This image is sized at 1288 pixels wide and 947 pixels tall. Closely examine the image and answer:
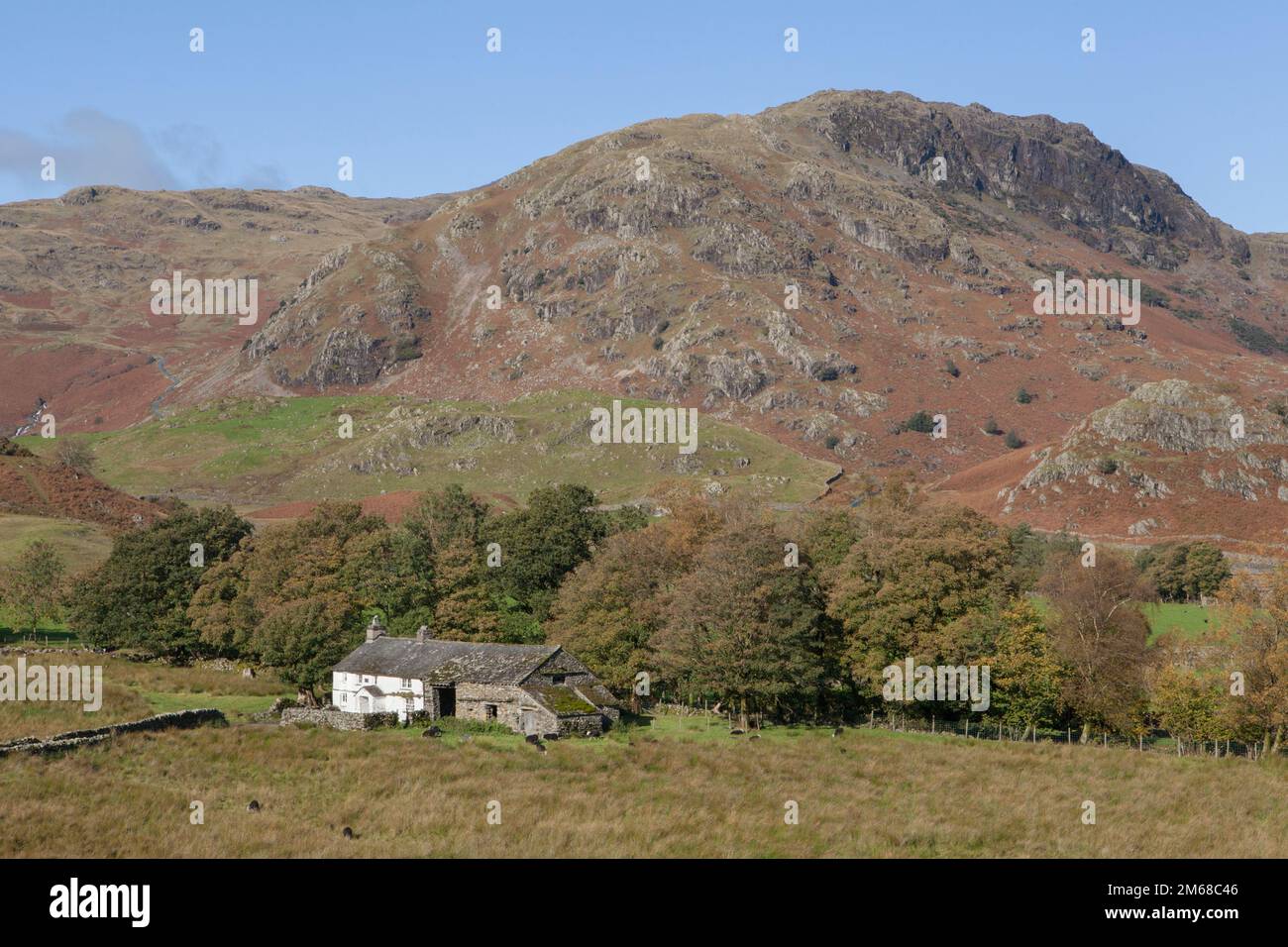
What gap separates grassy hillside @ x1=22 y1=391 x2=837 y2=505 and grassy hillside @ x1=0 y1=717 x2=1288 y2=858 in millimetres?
104301

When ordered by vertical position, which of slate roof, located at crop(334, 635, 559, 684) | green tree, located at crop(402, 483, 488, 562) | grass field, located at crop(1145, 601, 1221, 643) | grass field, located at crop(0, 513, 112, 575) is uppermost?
green tree, located at crop(402, 483, 488, 562)

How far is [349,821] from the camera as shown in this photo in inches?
1243

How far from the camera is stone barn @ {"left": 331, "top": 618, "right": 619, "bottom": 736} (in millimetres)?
50562

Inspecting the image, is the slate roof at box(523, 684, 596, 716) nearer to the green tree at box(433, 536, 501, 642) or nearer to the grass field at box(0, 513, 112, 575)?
the green tree at box(433, 536, 501, 642)

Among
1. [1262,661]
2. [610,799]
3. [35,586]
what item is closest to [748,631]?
[610,799]

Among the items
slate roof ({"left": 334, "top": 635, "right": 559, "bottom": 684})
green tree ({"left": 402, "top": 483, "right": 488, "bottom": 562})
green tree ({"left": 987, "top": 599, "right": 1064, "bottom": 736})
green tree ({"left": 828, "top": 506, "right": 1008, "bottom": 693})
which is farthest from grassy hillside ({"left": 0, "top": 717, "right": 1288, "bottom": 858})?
green tree ({"left": 402, "top": 483, "right": 488, "bottom": 562})

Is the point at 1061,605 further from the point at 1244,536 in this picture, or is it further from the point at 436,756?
the point at 1244,536

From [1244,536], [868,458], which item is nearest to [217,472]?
[868,458]

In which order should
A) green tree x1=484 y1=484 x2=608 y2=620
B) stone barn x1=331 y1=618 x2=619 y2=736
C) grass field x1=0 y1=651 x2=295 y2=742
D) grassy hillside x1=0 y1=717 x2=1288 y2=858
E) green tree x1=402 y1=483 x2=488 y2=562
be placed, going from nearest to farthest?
grassy hillside x1=0 y1=717 x2=1288 y2=858, grass field x1=0 y1=651 x2=295 y2=742, stone barn x1=331 y1=618 x2=619 y2=736, green tree x1=402 y1=483 x2=488 y2=562, green tree x1=484 y1=484 x2=608 y2=620

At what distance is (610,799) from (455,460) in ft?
459

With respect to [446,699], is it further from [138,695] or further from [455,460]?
[455,460]

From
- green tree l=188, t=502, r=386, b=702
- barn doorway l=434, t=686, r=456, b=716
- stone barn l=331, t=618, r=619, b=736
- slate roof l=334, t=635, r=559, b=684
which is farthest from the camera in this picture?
green tree l=188, t=502, r=386, b=702

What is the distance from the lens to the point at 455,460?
171750 millimetres
